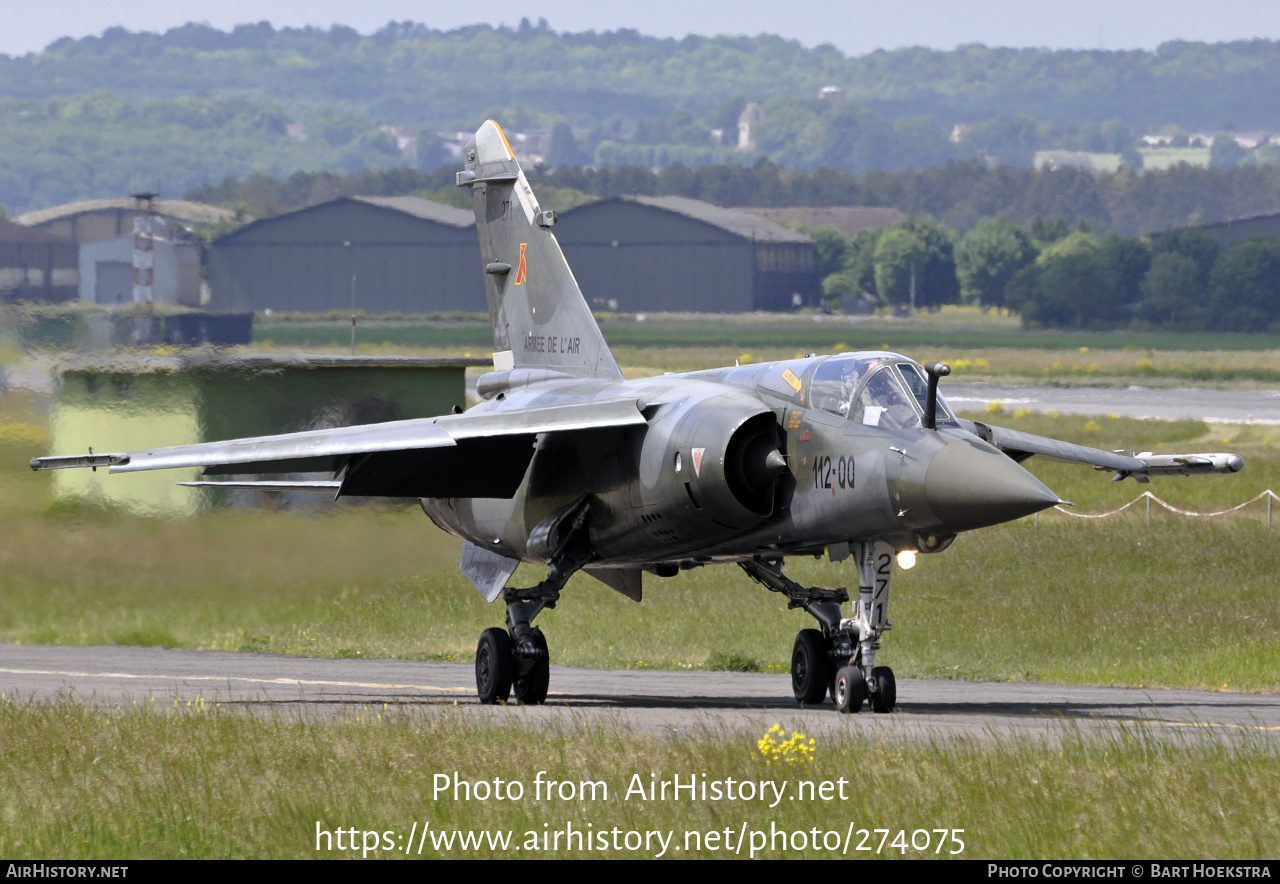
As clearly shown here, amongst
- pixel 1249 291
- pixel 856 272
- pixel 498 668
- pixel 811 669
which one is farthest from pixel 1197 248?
pixel 498 668

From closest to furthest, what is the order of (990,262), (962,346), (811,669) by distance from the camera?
(811,669)
(962,346)
(990,262)

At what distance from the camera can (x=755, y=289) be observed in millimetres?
113500

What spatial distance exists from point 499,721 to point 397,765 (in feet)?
9.95

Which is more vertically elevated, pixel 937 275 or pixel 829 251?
pixel 829 251

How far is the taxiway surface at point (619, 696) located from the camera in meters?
14.1

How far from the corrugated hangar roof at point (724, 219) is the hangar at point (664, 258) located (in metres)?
0.15

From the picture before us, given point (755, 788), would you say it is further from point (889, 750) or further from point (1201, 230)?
point (1201, 230)

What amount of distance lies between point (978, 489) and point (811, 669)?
12.9ft

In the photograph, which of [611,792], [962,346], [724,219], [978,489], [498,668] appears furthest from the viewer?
[724,219]

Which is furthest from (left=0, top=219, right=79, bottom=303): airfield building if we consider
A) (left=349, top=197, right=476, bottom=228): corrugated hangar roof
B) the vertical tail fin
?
(left=349, top=197, right=476, bottom=228): corrugated hangar roof

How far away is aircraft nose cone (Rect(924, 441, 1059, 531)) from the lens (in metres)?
13.2

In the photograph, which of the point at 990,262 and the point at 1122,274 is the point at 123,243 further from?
the point at 990,262

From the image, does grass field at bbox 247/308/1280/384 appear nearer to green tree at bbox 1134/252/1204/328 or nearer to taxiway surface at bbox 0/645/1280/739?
green tree at bbox 1134/252/1204/328

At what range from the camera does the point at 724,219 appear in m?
116
